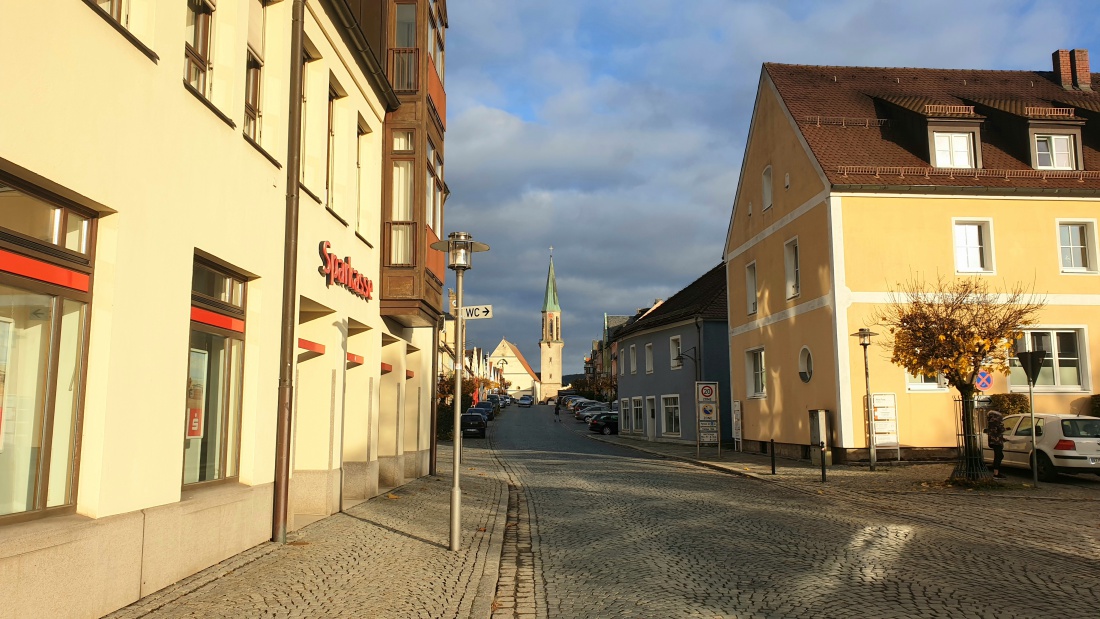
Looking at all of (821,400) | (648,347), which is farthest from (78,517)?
(648,347)

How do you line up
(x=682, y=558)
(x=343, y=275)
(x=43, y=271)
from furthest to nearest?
1. (x=343, y=275)
2. (x=682, y=558)
3. (x=43, y=271)

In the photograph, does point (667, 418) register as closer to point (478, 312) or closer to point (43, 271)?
point (478, 312)

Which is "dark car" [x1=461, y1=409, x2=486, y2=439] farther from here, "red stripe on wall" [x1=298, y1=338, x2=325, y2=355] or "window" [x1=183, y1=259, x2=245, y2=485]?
"window" [x1=183, y1=259, x2=245, y2=485]

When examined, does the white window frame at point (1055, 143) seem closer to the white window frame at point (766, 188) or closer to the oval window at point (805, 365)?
the white window frame at point (766, 188)

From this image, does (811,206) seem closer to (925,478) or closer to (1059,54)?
(925,478)

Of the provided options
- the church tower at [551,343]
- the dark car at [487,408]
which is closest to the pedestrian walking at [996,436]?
the dark car at [487,408]

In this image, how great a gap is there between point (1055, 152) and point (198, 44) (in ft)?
82.8

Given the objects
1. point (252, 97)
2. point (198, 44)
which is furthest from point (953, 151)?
point (198, 44)

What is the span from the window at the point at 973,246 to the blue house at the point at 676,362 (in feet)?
41.4

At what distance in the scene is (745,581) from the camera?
27.0 ft

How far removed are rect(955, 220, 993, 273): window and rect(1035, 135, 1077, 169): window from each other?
317 centimetres

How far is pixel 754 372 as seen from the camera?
30703mm

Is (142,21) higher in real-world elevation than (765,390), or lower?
higher

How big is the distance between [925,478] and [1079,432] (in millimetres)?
3182
